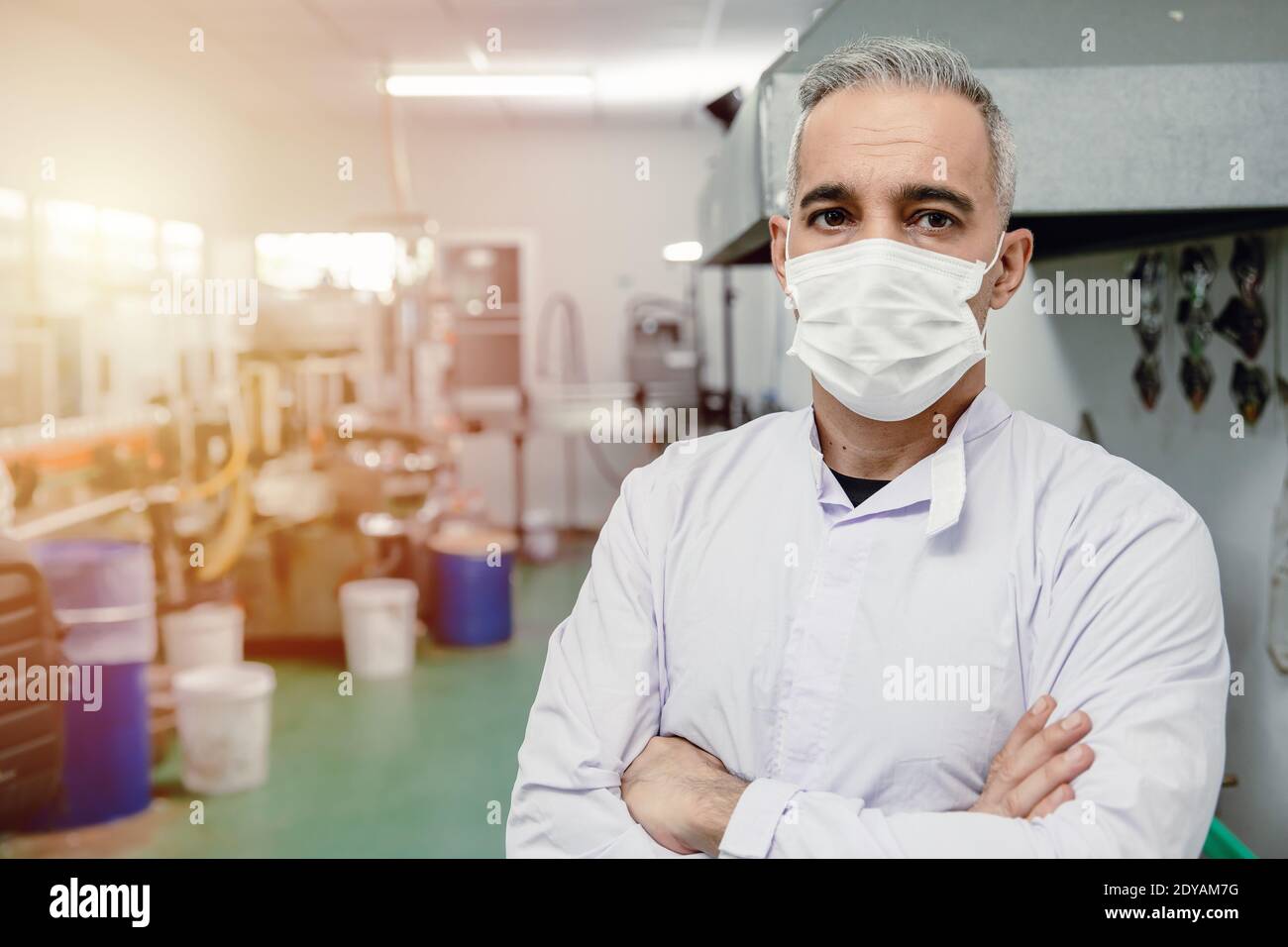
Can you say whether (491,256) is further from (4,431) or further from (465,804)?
(465,804)

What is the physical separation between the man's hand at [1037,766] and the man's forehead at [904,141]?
0.55 meters

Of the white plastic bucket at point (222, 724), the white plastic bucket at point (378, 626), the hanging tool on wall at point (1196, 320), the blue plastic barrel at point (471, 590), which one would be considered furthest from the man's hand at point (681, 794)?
the blue plastic barrel at point (471, 590)

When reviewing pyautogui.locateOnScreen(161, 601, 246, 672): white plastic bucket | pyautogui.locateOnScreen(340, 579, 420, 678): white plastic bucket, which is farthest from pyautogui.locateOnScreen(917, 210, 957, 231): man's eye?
pyautogui.locateOnScreen(340, 579, 420, 678): white plastic bucket

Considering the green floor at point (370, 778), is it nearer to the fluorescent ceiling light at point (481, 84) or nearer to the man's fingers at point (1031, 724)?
the man's fingers at point (1031, 724)

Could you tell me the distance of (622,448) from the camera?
701 centimetres

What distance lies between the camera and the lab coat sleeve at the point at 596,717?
1098mm

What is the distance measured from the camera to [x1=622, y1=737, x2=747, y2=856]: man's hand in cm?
105

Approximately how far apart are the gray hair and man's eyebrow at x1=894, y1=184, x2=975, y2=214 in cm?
7

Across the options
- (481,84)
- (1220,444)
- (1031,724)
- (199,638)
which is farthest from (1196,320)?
(481,84)

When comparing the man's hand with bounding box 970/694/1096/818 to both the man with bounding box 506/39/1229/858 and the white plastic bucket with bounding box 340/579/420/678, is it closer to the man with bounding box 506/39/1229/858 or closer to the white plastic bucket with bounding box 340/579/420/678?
the man with bounding box 506/39/1229/858

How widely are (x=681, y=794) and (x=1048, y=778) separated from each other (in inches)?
14.2

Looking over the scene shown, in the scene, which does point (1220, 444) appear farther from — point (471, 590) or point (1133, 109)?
point (471, 590)

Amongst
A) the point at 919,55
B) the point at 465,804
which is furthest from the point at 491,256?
the point at 919,55

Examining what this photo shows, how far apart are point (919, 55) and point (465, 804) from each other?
2.34 m
